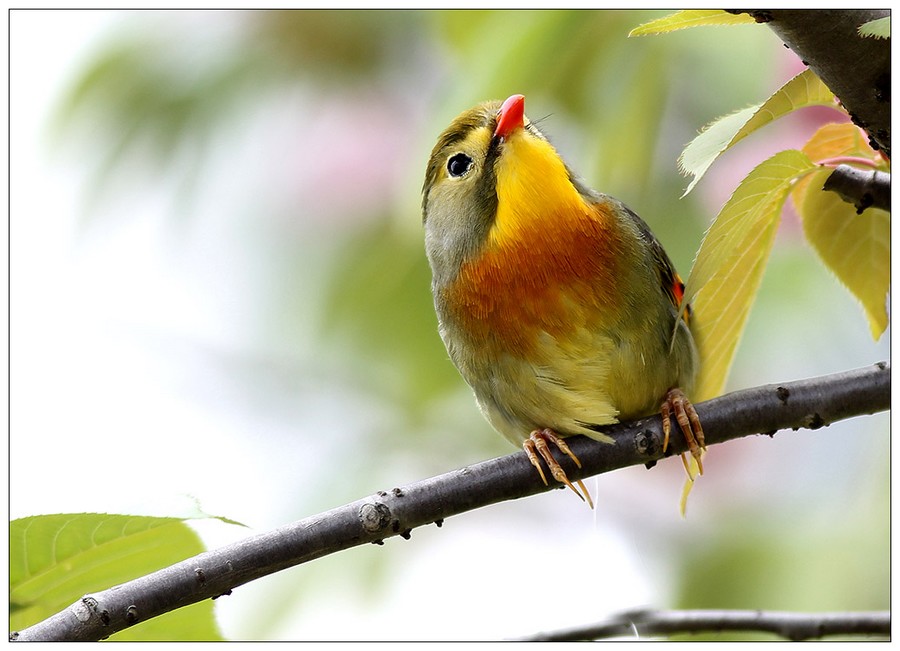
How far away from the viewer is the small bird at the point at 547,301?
1350mm

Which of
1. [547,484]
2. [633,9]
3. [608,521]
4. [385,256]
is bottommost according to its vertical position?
[608,521]

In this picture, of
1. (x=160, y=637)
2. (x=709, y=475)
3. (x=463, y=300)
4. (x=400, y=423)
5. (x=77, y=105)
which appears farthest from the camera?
(x=400, y=423)

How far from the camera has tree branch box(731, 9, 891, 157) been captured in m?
0.94

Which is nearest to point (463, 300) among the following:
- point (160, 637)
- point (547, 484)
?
point (547, 484)

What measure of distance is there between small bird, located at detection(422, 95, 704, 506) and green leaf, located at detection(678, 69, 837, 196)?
15.3 inches

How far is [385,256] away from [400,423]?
1.44 ft

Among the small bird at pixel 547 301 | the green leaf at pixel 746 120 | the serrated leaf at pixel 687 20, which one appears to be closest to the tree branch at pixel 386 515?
the small bird at pixel 547 301

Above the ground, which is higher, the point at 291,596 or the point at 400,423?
the point at 400,423

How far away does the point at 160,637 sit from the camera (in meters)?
1.12

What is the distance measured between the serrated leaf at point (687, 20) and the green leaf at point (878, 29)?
10 cm

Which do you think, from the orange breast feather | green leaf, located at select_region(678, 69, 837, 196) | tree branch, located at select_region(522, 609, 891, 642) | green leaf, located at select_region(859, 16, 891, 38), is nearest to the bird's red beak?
the orange breast feather

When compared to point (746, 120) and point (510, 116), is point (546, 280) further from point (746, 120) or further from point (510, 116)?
point (746, 120)

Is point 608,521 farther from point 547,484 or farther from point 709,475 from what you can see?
point 547,484

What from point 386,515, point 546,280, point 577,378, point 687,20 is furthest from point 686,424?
point 687,20
